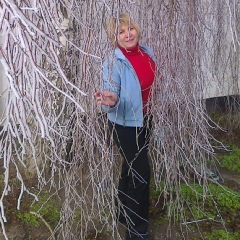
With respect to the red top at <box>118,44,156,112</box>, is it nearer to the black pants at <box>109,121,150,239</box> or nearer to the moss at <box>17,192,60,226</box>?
the black pants at <box>109,121,150,239</box>

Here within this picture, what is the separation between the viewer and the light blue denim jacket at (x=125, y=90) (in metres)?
2.01

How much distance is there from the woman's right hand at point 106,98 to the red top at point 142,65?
0.86ft

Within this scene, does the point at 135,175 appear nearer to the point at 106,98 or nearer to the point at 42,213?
the point at 106,98

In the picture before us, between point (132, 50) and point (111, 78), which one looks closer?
point (111, 78)

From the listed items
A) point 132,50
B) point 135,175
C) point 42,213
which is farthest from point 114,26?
point 42,213

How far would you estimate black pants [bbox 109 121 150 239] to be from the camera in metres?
2.23

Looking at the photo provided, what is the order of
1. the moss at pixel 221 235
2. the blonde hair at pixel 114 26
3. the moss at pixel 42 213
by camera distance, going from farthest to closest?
the moss at pixel 42 213
the moss at pixel 221 235
the blonde hair at pixel 114 26

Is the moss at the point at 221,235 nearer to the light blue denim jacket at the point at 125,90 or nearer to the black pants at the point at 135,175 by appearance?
the black pants at the point at 135,175

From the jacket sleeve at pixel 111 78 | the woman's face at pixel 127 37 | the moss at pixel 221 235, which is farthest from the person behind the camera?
the moss at pixel 221 235

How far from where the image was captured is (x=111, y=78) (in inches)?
74.2

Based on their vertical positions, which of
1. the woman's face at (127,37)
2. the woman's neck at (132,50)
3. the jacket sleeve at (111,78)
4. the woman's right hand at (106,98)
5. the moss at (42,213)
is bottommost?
the moss at (42,213)

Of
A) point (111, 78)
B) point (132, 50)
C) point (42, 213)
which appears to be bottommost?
point (42, 213)

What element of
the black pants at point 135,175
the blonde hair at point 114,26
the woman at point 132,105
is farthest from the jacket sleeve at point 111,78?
the black pants at point 135,175

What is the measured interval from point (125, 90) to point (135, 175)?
1.77 ft
